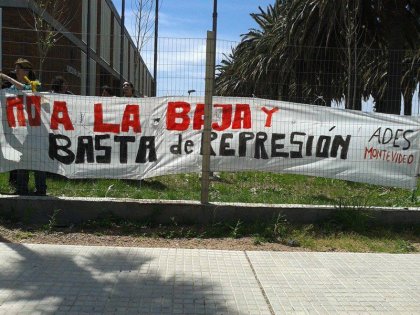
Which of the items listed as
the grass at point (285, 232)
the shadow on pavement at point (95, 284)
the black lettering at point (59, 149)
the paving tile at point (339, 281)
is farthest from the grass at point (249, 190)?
the shadow on pavement at point (95, 284)

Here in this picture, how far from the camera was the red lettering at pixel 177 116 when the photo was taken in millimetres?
7047

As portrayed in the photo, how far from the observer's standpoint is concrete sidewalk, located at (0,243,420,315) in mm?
4258

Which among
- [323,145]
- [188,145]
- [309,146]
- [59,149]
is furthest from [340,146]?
[59,149]

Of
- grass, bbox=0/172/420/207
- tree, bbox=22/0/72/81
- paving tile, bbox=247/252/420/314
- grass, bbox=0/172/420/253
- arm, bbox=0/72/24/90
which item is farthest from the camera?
tree, bbox=22/0/72/81

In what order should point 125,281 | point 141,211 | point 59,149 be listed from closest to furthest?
1. point 125,281
2. point 141,211
3. point 59,149

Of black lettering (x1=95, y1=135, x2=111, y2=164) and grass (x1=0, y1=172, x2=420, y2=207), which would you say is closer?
black lettering (x1=95, y1=135, x2=111, y2=164)

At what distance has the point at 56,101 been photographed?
22.8 feet

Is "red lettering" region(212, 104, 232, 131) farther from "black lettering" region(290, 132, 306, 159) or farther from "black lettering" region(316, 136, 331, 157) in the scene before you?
"black lettering" region(316, 136, 331, 157)

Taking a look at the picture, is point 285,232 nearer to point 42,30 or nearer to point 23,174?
point 23,174

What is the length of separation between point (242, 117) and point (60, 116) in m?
2.54

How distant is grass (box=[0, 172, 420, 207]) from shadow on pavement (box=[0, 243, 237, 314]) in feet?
5.67

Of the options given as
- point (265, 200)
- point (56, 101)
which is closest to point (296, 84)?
point (265, 200)

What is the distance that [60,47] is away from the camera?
10.4m

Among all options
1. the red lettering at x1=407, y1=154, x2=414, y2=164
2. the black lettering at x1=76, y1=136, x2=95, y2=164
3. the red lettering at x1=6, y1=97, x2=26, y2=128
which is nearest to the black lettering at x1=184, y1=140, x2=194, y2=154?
the black lettering at x1=76, y1=136, x2=95, y2=164
